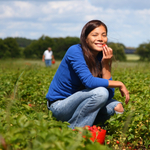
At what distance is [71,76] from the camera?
2518mm

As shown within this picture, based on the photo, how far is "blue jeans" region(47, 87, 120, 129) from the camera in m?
2.27

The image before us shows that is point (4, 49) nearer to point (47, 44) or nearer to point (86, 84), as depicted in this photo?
point (47, 44)

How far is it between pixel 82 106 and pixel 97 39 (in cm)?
78

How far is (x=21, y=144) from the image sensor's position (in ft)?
4.19

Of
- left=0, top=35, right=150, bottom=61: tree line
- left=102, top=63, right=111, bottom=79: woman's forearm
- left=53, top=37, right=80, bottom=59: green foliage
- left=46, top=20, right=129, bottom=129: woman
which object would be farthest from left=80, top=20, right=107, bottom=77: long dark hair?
left=53, top=37, right=80, bottom=59: green foliage

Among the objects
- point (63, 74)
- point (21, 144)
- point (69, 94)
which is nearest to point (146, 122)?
point (69, 94)

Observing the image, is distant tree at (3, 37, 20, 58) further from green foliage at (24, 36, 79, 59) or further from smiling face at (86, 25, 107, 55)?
smiling face at (86, 25, 107, 55)

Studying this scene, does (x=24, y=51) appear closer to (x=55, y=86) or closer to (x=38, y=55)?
(x=38, y=55)

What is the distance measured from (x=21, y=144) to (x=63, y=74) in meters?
1.34

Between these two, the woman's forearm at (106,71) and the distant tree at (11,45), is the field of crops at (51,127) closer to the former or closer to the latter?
the woman's forearm at (106,71)

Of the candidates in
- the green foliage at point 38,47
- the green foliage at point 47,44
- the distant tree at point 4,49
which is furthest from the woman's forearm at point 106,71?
the green foliage at point 38,47

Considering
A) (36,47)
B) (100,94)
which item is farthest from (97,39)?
(36,47)

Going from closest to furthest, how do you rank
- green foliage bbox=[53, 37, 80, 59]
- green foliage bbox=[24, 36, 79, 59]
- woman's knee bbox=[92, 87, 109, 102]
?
woman's knee bbox=[92, 87, 109, 102]
green foliage bbox=[24, 36, 79, 59]
green foliage bbox=[53, 37, 80, 59]

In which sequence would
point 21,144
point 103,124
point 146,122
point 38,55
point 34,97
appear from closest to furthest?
point 21,144
point 146,122
point 103,124
point 34,97
point 38,55
